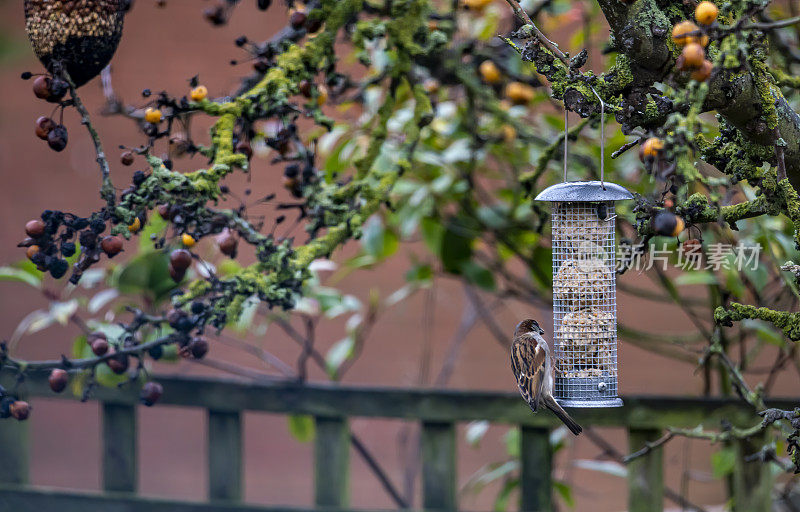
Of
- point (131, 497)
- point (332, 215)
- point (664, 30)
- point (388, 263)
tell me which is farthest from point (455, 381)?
point (664, 30)

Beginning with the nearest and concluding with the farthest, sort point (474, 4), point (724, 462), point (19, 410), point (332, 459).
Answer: point (19, 410)
point (474, 4)
point (724, 462)
point (332, 459)

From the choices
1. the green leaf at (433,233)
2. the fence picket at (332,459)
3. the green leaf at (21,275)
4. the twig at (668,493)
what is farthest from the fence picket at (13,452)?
the twig at (668,493)

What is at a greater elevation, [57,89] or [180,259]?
[57,89]

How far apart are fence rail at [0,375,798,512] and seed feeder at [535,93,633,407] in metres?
0.66

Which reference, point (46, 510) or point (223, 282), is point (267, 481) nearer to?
point (46, 510)

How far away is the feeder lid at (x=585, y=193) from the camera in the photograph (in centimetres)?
136

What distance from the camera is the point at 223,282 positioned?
1545mm

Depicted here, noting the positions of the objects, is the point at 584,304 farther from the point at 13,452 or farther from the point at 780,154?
the point at 13,452

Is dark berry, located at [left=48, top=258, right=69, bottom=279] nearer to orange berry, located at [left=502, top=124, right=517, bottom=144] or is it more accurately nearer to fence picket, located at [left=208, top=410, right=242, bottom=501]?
fence picket, located at [left=208, top=410, right=242, bottom=501]

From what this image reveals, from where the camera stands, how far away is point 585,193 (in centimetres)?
137

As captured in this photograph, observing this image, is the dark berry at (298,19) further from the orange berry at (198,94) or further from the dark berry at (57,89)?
the dark berry at (57,89)

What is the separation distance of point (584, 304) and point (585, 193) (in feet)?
1.39

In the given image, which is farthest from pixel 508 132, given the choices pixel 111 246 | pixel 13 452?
pixel 13 452

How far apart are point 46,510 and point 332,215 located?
1569 mm
